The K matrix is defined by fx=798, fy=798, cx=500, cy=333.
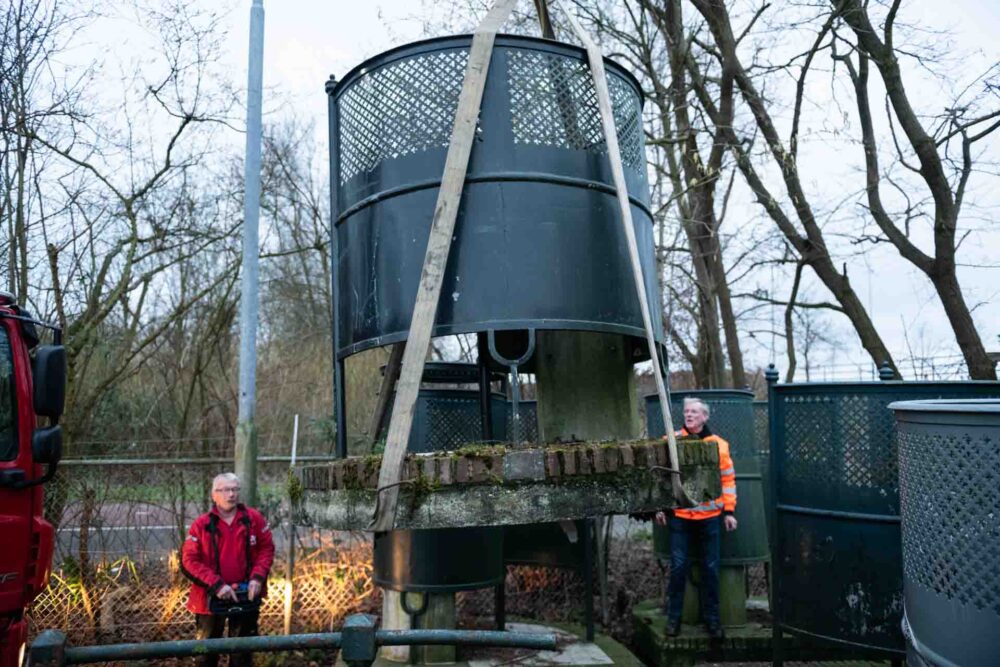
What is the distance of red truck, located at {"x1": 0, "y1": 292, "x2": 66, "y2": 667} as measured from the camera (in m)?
4.55

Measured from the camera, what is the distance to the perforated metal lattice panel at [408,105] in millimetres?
4660

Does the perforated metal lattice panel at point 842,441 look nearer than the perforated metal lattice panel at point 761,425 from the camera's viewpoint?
Yes

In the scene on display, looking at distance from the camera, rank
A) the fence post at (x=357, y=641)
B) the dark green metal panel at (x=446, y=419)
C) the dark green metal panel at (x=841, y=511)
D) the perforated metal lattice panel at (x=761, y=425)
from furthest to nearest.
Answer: the perforated metal lattice panel at (x=761, y=425)
the dark green metal panel at (x=446, y=419)
the dark green metal panel at (x=841, y=511)
the fence post at (x=357, y=641)

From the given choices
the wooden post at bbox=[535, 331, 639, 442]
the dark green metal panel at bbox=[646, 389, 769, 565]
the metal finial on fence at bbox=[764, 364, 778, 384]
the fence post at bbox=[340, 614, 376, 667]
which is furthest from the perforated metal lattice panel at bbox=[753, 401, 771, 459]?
the fence post at bbox=[340, 614, 376, 667]

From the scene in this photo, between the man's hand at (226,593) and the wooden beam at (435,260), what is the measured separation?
2556mm

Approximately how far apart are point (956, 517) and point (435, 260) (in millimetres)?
2620

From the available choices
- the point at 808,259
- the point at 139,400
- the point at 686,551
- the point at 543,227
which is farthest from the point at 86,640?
the point at 808,259

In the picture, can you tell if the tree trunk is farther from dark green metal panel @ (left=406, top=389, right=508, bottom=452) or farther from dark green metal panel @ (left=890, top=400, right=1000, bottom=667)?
dark green metal panel @ (left=890, top=400, right=1000, bottom=667)

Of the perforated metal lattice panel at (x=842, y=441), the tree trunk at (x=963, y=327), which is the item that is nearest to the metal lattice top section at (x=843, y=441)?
the perforated metal lattice panel at (x=842, y=441)

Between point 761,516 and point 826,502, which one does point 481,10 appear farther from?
point 826,502

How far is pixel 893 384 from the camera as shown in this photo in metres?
5.39

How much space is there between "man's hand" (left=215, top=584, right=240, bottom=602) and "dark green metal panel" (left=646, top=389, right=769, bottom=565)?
4326 mm

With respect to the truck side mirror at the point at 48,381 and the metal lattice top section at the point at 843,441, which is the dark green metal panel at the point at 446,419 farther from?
the truck side mirror at the point at 48,381

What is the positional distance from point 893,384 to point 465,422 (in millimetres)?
3878
